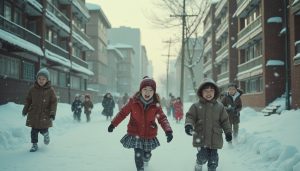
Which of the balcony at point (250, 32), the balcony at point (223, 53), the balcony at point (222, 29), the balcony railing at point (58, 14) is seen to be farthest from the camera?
the balcony at point (223, 53)

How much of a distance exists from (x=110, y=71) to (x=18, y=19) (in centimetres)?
4558

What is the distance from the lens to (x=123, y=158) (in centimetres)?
745

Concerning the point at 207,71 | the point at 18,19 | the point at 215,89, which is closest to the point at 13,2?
the point at 18,19

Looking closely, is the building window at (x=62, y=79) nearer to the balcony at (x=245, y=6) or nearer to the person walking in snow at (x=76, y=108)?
the person walking in snow at (x=76, y=108)

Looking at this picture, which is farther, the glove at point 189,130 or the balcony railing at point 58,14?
the balcony railing at point 58,14

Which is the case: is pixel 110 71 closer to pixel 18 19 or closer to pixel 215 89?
pixel 18 19

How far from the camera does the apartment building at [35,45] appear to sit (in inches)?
763

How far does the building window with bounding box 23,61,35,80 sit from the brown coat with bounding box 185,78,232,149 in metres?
19.1

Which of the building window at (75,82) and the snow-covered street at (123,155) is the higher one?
the building window at (75,82)

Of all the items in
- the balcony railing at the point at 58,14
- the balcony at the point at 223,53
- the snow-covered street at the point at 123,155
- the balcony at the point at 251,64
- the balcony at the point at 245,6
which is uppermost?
the balcony at the point at 245,6

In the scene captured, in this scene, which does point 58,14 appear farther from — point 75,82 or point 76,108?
point 76,108

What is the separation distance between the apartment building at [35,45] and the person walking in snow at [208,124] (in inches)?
546

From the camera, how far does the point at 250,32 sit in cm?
2825

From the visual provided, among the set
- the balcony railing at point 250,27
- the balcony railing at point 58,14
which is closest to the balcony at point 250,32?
the balcony railing at point 250,27
